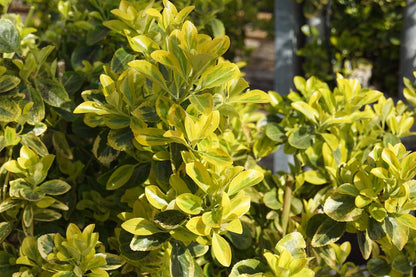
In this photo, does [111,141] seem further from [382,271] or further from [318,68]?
[318,68]

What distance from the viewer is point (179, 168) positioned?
2.77 ft

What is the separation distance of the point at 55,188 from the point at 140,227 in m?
0.25

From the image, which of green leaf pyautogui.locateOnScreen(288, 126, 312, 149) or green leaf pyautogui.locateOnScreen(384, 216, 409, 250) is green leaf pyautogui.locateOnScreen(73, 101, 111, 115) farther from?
green leaf pyautogui.locateOnScreen(384, 216, 409, 250)

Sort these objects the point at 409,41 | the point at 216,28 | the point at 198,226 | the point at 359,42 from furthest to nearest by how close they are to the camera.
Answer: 1. the point at 359,42
2. the point at 409,41
3. the point at 216,28
4. the point at 198,226

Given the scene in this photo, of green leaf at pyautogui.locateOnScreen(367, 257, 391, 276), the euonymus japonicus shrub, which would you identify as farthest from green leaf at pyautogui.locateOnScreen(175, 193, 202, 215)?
green leaf at pyautogui.locateOnScreen(367, 257, 391, 276)

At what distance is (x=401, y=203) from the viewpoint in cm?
84

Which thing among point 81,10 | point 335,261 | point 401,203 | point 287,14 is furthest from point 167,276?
point 287,14

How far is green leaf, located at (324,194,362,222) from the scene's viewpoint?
0.86 m

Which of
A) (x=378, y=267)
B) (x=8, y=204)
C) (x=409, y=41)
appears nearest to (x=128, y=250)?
(x=8, y=204)

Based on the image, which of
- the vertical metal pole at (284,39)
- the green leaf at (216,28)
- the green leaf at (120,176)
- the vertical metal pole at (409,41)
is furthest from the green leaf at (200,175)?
the vertical metal pole at (284,39)

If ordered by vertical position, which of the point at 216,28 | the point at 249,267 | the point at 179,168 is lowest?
the point at 249,267

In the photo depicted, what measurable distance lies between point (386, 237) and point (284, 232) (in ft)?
0.80

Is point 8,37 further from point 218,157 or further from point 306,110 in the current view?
point 306,110

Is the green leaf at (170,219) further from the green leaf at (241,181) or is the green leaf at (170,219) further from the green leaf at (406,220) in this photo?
the green leaf at (406,220)
